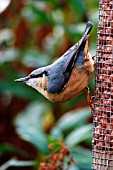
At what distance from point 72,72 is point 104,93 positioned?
207 mm

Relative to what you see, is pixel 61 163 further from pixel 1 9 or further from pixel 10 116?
pixel 1 9

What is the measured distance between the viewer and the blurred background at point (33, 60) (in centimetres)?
444

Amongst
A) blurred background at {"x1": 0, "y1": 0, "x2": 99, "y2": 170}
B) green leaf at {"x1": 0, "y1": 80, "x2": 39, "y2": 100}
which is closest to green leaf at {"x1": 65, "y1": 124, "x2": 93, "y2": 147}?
blurred background at {"x1": 0, "y1": 0, "x2": 99, "y2": 170}

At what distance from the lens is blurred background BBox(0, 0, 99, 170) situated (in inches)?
175

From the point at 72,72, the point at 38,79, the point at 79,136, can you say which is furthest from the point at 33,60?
the point at 72,72

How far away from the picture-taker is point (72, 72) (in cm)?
299

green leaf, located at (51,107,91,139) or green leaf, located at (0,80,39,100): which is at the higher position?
green leaf, located at (0,80,39,100)

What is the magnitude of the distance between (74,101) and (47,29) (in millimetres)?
1069

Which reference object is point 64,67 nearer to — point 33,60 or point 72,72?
point 72,72

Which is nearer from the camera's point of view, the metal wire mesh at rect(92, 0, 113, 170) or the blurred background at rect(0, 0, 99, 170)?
the metal wire mesh at rect(92, 0, 113, 170)

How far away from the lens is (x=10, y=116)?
491cm

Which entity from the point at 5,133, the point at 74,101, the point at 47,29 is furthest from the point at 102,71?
the point at 47,29

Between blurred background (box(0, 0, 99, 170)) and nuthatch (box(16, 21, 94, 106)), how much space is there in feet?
3.74

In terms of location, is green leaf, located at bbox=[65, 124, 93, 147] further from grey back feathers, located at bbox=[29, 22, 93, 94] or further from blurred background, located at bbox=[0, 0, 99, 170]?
grey back feathers, located at bbox=[29, 22, 93, 94]
